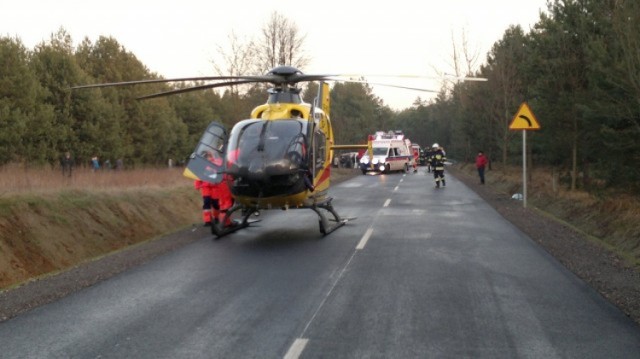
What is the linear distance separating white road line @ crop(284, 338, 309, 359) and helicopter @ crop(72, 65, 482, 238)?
6084mm

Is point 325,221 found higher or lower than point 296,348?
higher

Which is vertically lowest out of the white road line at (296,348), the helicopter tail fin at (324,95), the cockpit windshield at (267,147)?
the white road line at (296,348)

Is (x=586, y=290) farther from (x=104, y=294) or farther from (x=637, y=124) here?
(x=637, y=124)

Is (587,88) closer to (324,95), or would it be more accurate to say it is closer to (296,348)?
(324,95)

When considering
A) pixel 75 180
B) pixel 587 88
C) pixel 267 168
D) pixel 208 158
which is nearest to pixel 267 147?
pixel 267 168

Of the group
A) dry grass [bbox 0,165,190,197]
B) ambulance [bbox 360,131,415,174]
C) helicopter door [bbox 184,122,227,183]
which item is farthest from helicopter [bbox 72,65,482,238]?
ambulance [bbox 360,131,415,174]

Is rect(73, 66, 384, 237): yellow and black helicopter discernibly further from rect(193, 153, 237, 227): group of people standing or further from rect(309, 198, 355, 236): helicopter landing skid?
rect(193, 153, 237, 227): group of people standing

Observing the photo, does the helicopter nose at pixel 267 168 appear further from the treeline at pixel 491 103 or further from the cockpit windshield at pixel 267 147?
the treeline at pixel 491 103

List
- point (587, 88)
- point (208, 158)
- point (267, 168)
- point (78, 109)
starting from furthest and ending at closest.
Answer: point (78, 109)
point (587, 88)
point (208, 158)
point (267, 168)

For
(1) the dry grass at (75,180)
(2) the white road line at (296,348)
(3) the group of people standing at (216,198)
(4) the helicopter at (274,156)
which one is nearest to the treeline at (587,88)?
(4) the helicopter at (274,156)

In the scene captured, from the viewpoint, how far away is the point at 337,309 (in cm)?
670

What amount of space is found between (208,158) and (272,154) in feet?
7.52

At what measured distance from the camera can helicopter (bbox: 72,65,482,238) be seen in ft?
38.0

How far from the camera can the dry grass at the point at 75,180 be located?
15.9 m
